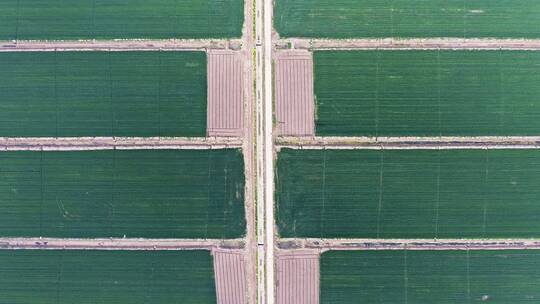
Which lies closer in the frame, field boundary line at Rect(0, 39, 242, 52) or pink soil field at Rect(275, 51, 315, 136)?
pink soil field at Rect(275, 51, 315, 136)

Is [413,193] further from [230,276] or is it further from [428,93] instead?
[230,276]

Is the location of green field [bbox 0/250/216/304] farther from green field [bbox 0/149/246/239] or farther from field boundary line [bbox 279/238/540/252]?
field boundary line [bbox 279/238/540/252]

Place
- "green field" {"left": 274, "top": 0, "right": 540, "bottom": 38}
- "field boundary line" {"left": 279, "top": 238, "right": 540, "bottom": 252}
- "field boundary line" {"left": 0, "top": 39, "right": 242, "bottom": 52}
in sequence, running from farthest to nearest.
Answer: "field boundary line" {"left": 0, "top": 39, "right": 242, "bottom": 52}
"green field" {"left": 274, "top": 0, "right": 540, "bottom": 38}
"field boundary line" {"left": 279, "top": 238, "right": 540, "bottom": 252}

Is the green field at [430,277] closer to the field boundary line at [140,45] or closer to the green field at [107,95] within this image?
the green field at [107,95]

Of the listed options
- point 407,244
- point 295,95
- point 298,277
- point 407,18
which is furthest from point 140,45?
point 407,244

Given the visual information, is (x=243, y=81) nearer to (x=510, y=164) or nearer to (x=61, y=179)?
(x=61, y=179)

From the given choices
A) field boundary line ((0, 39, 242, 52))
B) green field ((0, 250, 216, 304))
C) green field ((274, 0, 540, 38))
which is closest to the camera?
green field ((0, 250, 216, 304))

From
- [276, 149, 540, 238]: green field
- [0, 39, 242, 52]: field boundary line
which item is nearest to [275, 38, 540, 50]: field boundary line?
[0, 39, 242, 52]: field boundary line
